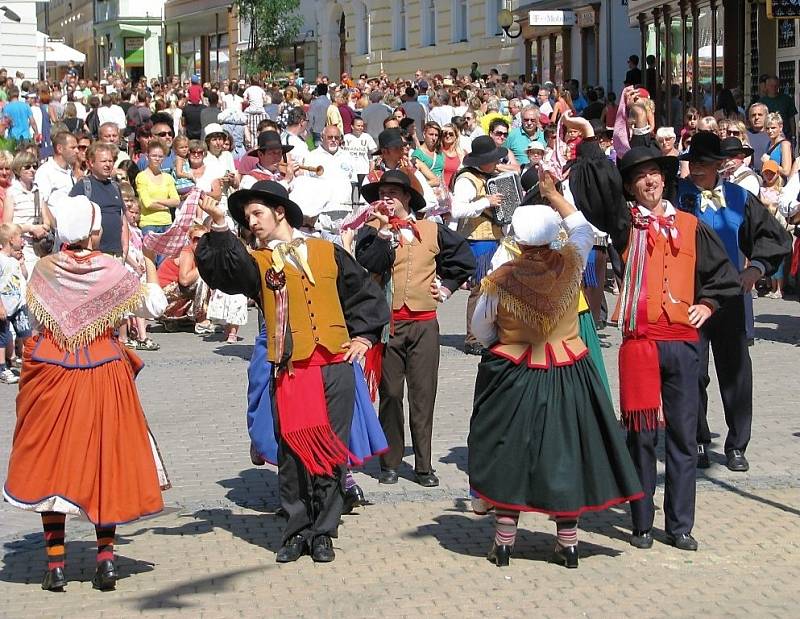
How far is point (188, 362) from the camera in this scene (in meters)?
13.0

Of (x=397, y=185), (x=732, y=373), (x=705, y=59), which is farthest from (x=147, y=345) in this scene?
(x=705, y=59)

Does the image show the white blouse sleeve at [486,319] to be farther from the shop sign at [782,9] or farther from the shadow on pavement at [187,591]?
the shop sign at [782,9]

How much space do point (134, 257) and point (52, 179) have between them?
4.13 feet

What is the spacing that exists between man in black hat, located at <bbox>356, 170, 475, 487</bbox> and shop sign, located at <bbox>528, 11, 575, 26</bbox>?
28.2 metres

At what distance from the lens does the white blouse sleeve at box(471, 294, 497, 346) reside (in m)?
6.77

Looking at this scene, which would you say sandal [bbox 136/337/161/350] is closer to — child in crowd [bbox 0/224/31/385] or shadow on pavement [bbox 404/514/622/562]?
child in crowd [bbox 0/224/31/385]

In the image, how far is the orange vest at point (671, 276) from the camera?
704 cm

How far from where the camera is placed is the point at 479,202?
38.7ft

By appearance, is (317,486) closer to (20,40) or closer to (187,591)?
(187,591)

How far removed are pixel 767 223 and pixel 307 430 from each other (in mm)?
2827

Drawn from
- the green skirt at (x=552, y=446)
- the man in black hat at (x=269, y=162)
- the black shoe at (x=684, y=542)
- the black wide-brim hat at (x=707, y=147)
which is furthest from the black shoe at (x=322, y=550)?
the man in black hat at (x=269, y=162)

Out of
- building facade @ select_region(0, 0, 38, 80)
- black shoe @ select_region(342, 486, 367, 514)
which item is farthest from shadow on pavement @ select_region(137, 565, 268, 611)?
building facade @ select_region(0, 0, 38, 80)

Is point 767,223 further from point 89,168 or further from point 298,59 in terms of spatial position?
point 298,59

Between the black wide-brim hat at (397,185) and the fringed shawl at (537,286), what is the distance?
159 centimetres
